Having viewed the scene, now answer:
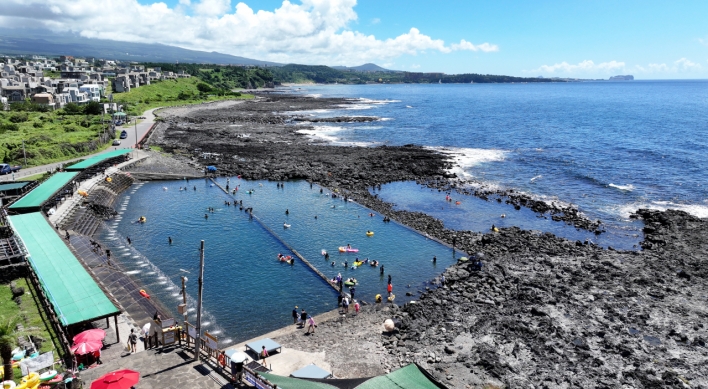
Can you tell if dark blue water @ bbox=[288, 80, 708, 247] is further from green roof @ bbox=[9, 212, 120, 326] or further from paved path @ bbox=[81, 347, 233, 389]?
paved path @ bbox=[81, 347, 233, 389]

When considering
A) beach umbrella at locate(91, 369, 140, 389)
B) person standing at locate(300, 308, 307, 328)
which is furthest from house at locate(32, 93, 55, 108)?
beach umbrella at locate(91, 369, 140, 389)

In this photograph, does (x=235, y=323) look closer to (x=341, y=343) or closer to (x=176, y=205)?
(x=341, y=343)

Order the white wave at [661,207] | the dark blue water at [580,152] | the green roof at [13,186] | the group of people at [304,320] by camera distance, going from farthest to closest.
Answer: the dark blue water at [580,152]
the white wave at [661,207]
the green roof at [13,186]
the group of people at [304,320]

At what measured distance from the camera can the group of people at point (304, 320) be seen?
26703 mm

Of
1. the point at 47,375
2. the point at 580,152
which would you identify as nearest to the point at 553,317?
the point at 47,375

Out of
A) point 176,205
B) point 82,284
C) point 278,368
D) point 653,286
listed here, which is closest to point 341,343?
point 278,368

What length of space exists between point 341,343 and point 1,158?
189 ft

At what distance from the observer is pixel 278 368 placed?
73.2ft

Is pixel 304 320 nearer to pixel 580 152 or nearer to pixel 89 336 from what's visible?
pixel 89 336

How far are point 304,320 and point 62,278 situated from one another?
46.1 feet

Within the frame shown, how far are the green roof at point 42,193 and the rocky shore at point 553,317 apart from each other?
95.7 ft

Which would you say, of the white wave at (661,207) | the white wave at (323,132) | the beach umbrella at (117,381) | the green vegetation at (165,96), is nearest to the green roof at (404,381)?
the beach umbrella at (117,381)

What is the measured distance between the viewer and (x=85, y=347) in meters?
19.5

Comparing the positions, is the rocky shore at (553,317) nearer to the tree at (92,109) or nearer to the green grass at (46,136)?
the green grass at (46,136)
